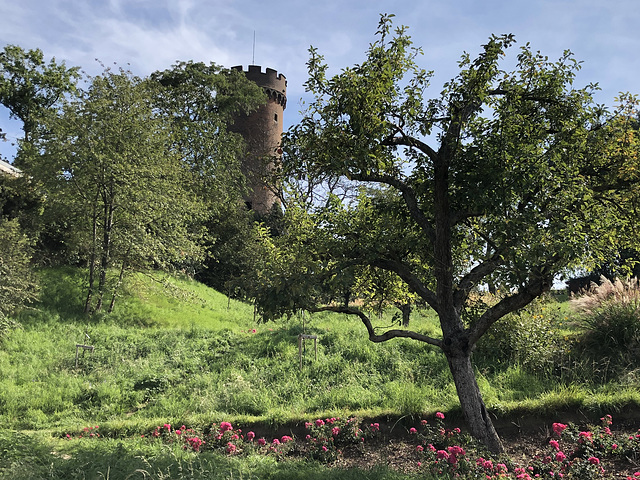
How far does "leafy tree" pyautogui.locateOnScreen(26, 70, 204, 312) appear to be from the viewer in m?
14.7

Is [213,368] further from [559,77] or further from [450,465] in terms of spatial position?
[559,77]

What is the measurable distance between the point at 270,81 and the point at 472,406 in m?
38.8

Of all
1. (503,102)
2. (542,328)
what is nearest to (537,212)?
(503,102)

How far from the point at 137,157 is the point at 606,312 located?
14011 millimetres

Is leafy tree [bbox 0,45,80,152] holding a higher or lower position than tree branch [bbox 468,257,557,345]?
higher

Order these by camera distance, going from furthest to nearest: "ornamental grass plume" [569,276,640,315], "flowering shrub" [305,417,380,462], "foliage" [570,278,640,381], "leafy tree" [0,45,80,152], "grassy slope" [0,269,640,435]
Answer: "leafy tree" [0,45,80,152], "ornamental grass plume" [569,276,640,315], "foliage" [570,278,640,381], "grassy slope" [0,269,640,435], "flowering shrub" [305,417,380,462]

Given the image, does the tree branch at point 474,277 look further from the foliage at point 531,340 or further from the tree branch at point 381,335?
the foliage at point 531,340

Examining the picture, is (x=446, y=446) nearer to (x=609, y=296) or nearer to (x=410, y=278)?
(x=410, y=278)

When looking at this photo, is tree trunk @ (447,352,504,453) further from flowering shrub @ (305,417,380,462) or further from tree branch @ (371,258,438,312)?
flowering shrub @ (305,417,380,462)

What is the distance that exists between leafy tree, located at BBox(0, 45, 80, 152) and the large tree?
22.5 m

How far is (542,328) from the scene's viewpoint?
8320 mm

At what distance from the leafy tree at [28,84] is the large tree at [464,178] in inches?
885

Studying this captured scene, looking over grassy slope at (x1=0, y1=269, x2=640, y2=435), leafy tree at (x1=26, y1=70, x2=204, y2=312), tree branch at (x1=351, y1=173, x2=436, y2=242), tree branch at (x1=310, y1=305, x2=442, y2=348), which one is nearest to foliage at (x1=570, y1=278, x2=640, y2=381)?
grassy slope at (x1=0, y1=269, x2=640, y2=435)

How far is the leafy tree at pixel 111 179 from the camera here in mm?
14664
